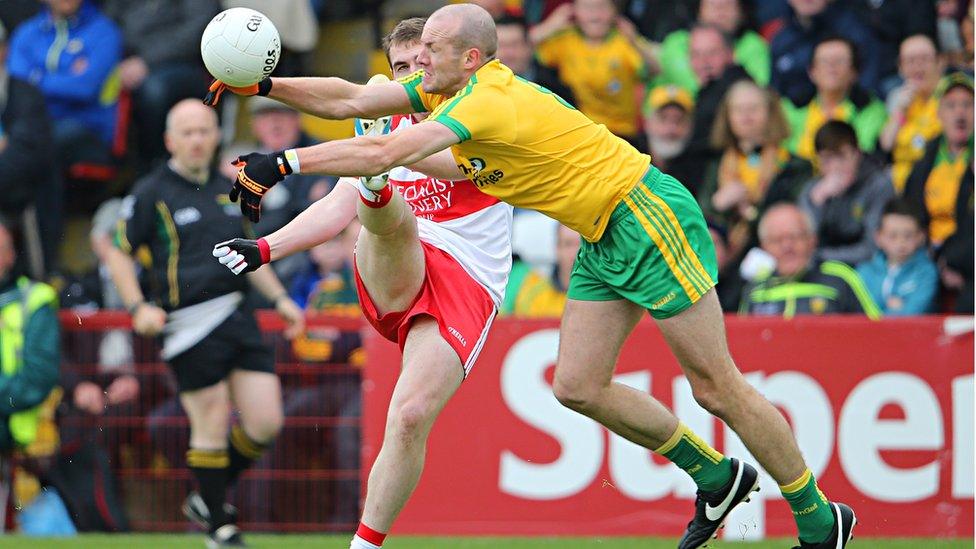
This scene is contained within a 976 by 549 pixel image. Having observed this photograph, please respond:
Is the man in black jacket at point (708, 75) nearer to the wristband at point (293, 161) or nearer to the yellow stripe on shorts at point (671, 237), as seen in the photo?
the yellow stripe on shorts at point (671, 237)

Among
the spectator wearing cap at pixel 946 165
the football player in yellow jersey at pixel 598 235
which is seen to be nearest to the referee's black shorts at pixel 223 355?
the football player in yellow jersey at pixel 598 235

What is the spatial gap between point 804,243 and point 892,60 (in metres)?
2.54

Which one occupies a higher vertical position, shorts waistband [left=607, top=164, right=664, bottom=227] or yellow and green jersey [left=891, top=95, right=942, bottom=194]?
yellow and green jersey [left=891, top=95, right=942, bottom=194]

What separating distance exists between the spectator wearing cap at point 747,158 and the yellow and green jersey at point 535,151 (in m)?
4.27

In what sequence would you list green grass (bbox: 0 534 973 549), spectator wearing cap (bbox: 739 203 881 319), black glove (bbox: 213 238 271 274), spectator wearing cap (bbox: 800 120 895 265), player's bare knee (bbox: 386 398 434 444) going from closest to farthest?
1. black glove (bbox: 213 238 271 274)
2. player's bare knee (bbox: 386 398 434 444)
3. green grass (bbox: 0 534 973 549)
4. spectator wearing cap (bbox: 739 203 881 319)
5. spectator wearing cap (bbox: 800 120 895 265)

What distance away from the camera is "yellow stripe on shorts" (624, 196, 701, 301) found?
22.2 feet

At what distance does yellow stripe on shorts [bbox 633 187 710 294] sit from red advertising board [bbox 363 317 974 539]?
2.76 meters

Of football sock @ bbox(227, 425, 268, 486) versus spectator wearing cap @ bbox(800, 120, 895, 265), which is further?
spectator wearing cap @ bbox(800, 120, 895, 265)

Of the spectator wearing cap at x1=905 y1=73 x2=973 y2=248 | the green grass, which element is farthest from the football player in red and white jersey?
the spectator wearing cap at x1=905 y1=73 x2=973 y2=248

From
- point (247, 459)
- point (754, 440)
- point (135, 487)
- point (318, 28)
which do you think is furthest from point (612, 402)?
point (318, 28)

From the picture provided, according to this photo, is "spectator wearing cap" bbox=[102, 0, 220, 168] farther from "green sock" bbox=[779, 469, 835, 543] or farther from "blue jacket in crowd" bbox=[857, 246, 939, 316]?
"green sock" bbox=[779, 469, 835, 543]

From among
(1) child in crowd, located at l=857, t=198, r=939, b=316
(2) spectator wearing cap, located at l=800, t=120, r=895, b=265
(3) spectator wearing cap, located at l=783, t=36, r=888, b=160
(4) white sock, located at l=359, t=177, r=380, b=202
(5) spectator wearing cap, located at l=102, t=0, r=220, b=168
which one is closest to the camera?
(4) white sock, located at l=359, t=177, r=380, b=202

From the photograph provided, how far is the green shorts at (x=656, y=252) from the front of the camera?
266 inches

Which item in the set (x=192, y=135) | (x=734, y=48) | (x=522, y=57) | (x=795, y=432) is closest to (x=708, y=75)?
(x=734, y=48)
